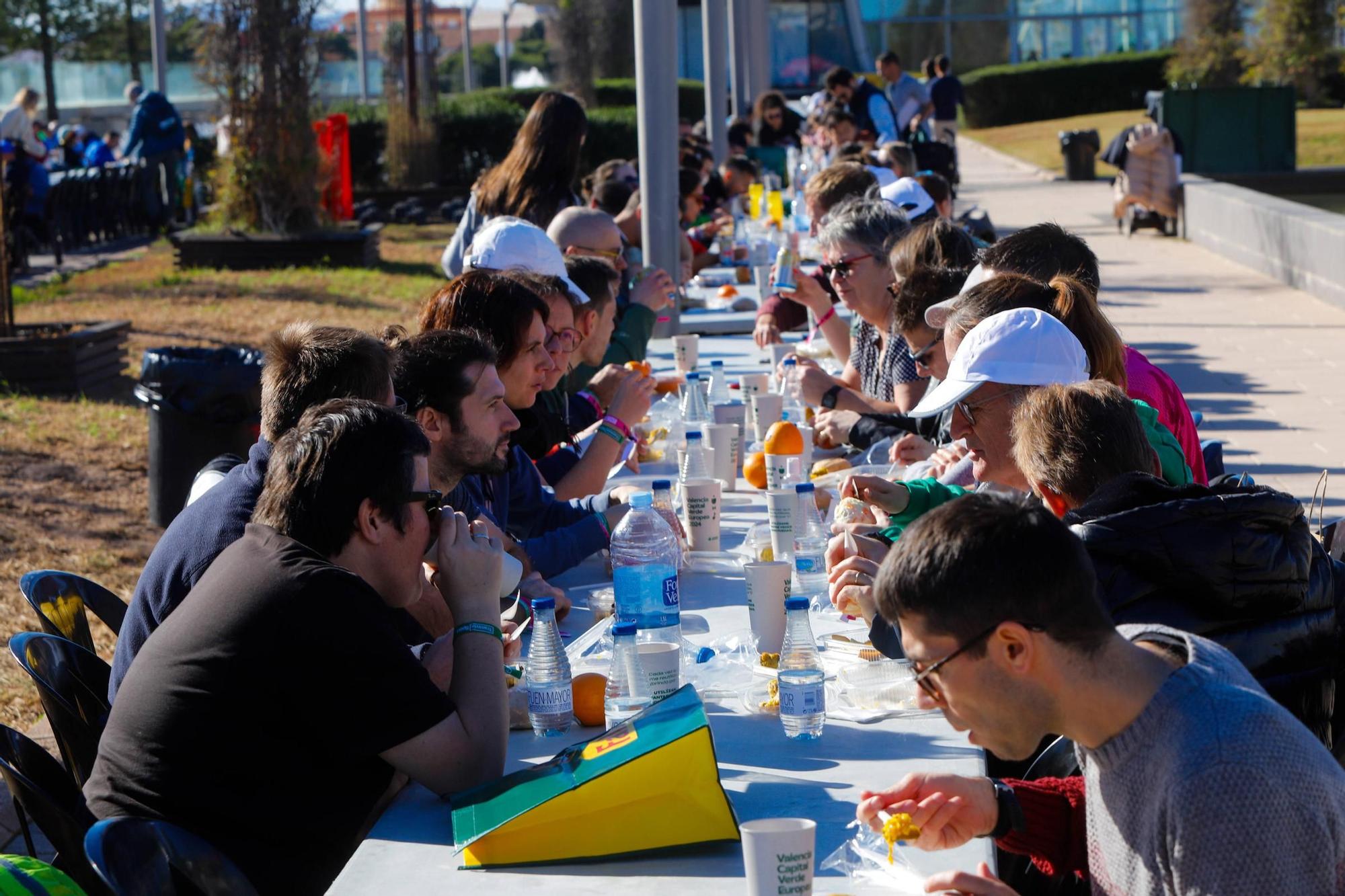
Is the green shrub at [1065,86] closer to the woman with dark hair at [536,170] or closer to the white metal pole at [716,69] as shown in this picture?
the white metal pole at [716,69]

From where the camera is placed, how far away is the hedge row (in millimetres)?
25797

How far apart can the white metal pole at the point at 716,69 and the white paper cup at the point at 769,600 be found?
13.2 metres

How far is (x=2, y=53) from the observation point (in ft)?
172

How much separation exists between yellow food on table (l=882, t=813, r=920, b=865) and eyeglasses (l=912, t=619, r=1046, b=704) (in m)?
0.32

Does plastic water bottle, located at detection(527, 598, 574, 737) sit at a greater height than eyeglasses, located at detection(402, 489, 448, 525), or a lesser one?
lesser

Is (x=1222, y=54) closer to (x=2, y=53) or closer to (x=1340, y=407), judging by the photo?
(x=1340, y=407)

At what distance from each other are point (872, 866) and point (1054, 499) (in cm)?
82

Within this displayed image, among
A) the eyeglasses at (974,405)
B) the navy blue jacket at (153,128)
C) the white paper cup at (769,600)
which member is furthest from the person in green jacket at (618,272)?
the navy blue jacket at (153,128)

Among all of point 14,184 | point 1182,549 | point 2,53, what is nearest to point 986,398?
point 1182,549

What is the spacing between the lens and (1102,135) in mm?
33719

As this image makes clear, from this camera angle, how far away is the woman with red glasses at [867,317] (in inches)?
212

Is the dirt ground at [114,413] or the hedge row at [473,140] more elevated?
the hedge row at [473,140]

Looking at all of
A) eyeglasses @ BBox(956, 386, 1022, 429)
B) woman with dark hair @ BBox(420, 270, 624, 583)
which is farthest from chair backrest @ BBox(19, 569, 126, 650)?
eyeglasses @ BBox(956, 386, 1022, 429)

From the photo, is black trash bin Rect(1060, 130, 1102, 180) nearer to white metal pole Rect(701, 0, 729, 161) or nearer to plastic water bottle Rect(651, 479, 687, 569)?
white metal pole Rect(701, 0, 729, 161)
